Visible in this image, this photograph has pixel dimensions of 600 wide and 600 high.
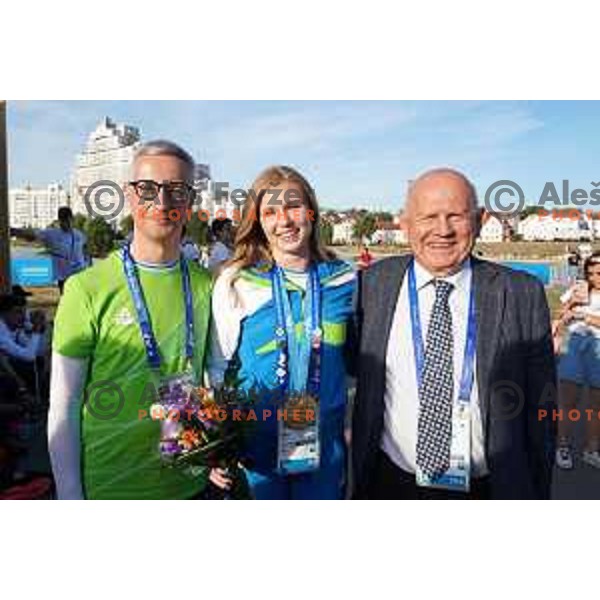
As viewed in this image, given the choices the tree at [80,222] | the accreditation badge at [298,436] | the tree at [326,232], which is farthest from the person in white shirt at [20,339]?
the tree at [326,232]

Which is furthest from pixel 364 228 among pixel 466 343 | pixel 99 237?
pixel 99 237

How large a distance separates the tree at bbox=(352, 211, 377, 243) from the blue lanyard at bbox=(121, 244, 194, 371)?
32.3 inches

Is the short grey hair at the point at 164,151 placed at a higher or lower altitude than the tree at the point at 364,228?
higher

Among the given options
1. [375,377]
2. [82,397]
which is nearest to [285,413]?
[375,377]

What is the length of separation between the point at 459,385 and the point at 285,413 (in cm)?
70

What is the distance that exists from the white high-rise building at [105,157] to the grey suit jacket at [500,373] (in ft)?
3.87

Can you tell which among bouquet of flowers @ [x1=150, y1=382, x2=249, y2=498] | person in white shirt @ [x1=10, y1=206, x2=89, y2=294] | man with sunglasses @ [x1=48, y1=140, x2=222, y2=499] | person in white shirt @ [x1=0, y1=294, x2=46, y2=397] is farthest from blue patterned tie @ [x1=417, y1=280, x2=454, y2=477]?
person in white shirt @ [x1=0, y1=294, x2=46, y2=397]

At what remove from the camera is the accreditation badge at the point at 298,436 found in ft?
9.30

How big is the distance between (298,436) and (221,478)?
35 cm

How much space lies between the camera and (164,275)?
2.69m

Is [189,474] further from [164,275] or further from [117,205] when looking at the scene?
[117,205]

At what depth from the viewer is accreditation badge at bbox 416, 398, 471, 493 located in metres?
2.74

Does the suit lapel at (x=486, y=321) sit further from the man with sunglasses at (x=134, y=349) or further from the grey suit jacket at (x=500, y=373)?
the man with sunglasses at (x=134, y=349)

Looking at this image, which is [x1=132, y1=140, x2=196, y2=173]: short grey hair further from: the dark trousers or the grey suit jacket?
the dark trousers
